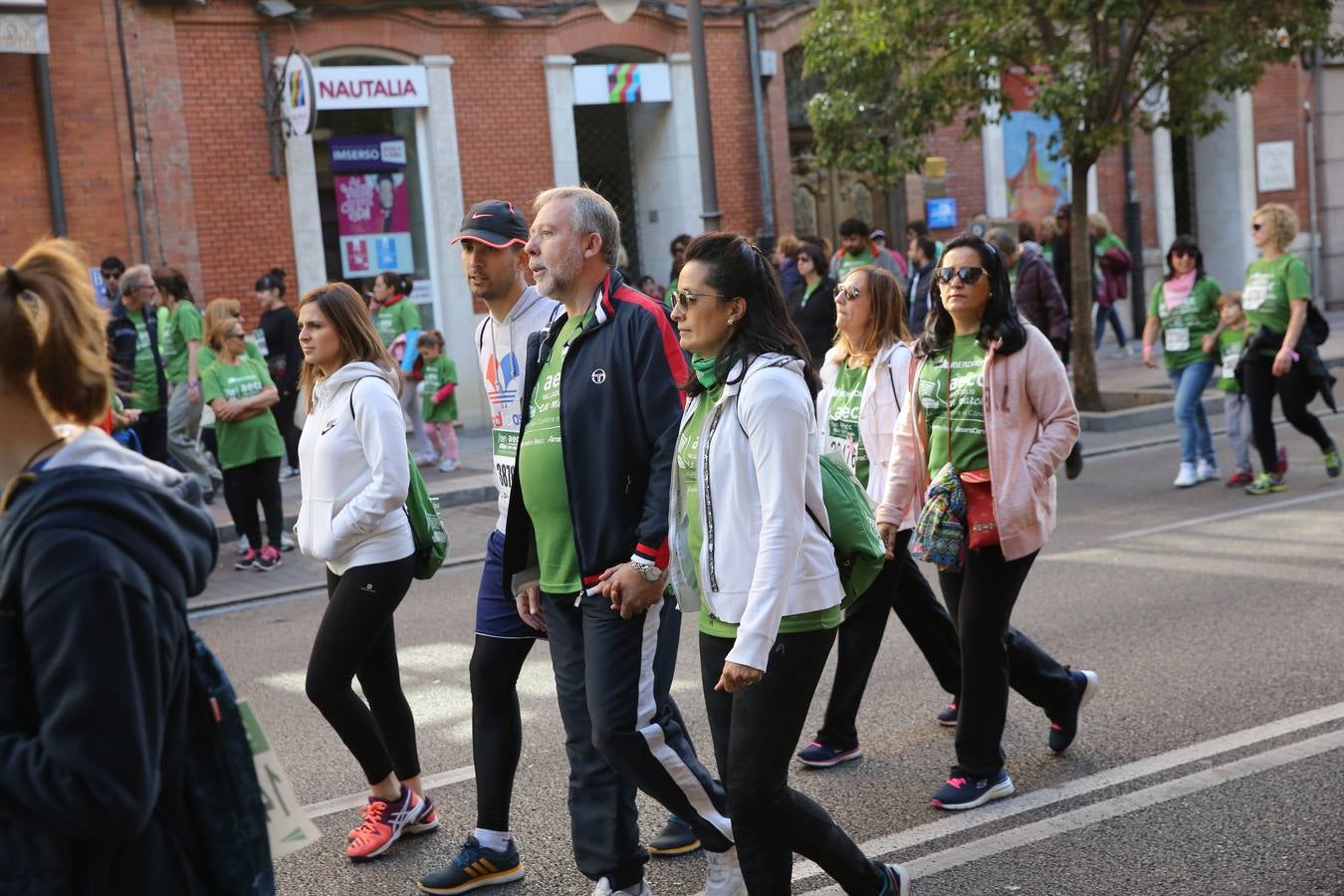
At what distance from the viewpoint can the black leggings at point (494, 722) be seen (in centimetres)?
460

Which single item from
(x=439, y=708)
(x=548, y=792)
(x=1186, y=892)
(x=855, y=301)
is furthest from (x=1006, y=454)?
(x=439, y=708)

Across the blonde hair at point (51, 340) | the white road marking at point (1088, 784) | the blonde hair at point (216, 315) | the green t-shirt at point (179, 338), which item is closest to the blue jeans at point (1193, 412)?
the white road marking at point (1088, 784)

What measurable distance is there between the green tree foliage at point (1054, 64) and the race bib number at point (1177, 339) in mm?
4085

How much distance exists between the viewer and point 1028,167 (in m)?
23.0

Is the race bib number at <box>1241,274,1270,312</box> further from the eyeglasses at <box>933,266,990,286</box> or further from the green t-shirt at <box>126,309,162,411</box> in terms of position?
the green t-shirt at <box>126,309,162,411</box>

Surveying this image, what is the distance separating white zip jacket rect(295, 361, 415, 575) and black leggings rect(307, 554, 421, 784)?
68 millimetres

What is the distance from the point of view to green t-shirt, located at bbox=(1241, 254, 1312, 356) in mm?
10742

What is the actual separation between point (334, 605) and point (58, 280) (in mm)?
2592

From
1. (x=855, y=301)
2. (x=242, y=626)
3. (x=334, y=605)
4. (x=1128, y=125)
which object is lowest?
(x=242, y=626)

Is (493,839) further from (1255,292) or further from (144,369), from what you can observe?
(144,369)

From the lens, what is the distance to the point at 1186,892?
14.1 feet

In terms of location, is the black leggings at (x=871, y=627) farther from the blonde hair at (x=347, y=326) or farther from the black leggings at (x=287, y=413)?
the black leggings at (x=287, y=413)

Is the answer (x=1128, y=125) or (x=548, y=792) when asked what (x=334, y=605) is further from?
(x=1128, y=125)

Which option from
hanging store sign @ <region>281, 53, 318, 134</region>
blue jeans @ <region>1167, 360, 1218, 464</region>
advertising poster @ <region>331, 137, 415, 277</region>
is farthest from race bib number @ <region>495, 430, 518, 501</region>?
advertising poster @ <region>331, 137, 415, 277</region>
